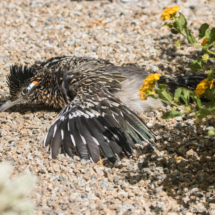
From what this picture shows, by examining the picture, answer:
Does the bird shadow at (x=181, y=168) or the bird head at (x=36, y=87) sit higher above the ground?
the bird head at (x=36, y=87)

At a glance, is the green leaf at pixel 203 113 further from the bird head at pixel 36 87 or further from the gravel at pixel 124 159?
the bird head at pixel 36 87

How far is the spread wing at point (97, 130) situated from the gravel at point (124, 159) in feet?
0.46

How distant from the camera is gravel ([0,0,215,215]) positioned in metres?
2.92

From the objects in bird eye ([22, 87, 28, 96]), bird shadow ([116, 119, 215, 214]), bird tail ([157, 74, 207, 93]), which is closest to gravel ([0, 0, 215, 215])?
bird shadow ([116, 119, 215, 214])

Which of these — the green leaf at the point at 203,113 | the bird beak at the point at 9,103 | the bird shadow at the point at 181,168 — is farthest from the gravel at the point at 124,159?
the green leaf at the point at 203,113

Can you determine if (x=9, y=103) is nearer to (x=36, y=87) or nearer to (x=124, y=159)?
(x=36, y=87)

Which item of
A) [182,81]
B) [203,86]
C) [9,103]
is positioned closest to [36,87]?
[9,103]

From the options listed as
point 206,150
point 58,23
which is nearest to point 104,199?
point 206,150

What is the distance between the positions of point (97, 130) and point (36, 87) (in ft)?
6.02

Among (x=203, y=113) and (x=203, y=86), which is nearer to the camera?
(x=203, y=113)

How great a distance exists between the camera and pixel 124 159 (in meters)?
3.56

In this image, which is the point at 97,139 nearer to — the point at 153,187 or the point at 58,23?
the point at 153,187

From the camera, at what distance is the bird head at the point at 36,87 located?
473 centimetres

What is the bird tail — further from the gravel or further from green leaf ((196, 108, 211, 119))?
green leaf ((196, 108, 211, 119))
